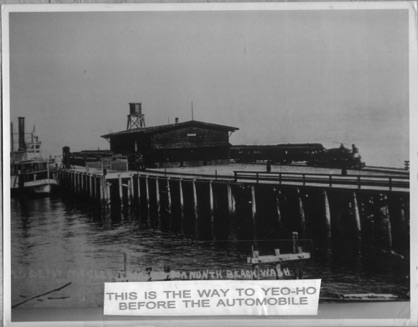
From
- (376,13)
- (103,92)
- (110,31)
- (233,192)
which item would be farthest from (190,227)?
(376,13)

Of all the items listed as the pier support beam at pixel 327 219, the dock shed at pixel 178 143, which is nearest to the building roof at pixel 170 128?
the dock shed at pixel 178 143

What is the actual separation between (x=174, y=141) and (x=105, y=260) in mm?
454

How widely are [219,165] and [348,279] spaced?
572mm

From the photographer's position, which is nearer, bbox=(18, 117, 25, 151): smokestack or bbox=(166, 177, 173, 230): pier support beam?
bbox=(18, 117, 25, 151): smokestack

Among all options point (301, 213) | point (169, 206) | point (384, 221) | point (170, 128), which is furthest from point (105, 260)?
point (384, 221)

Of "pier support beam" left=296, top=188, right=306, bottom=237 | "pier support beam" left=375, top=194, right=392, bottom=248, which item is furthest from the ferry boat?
"pier support beam" left=375, top=194, right=392, bottom=248

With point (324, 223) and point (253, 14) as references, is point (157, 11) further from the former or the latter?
point (324, 223)

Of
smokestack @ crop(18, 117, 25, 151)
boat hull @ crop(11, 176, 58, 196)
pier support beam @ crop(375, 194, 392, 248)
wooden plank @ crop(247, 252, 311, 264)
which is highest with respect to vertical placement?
smokestack @ crop(18, 117, 25, 151)

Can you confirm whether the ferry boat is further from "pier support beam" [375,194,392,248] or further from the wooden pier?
"pier support beam" [375,194,392,248]

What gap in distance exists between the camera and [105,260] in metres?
2.02

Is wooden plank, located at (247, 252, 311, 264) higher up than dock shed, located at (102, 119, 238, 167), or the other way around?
dock shed, located at (102, 119, 238, 167)

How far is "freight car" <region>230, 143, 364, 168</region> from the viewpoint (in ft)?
6.65

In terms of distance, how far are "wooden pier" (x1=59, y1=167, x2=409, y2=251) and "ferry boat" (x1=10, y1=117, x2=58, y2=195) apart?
0.10 m

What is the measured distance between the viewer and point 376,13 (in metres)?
2.01
